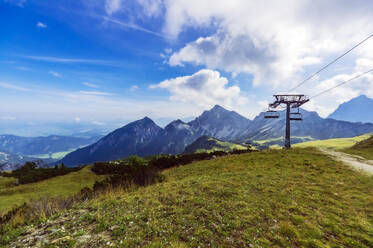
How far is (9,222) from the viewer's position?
8852mm

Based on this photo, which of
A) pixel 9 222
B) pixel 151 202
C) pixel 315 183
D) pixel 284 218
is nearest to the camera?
pixel 284 218

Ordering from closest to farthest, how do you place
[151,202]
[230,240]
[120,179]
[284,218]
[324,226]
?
1. [230,240]
2. [324,226]
3. [284,218]
4. [151,202]
5. [120,179]

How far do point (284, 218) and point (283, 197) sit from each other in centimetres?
286

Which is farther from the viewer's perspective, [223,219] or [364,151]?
[364,151]

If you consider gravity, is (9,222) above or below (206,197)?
below

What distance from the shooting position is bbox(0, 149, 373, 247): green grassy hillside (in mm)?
6562

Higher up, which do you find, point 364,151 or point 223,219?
point 364,151

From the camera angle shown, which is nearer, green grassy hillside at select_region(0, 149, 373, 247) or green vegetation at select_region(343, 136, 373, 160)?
green grassy hillside at select_region(0, 149, 373, 247)

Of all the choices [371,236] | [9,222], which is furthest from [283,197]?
[9,222]

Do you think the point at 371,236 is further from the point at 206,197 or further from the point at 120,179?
the point at 120,179

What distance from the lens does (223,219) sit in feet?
25.9

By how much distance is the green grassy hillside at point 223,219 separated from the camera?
6.56 meters

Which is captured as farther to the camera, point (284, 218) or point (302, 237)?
point (284, 218)

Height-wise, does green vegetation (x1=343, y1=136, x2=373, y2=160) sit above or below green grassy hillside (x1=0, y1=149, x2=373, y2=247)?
above
